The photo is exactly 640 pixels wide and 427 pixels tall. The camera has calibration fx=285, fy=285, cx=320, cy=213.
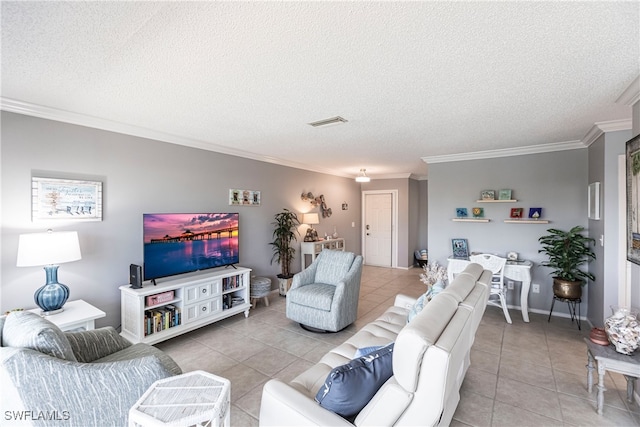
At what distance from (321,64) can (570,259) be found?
3.76m

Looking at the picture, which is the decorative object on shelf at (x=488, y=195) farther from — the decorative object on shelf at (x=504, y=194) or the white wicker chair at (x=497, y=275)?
the white wicker chair at (x=497, y=275)

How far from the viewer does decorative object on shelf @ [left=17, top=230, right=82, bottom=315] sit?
2201 mm

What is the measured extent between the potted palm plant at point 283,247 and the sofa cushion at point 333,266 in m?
1.06

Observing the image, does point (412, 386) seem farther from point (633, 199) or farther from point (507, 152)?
point (507, 152)

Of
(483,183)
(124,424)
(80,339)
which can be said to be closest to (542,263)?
(483,183)

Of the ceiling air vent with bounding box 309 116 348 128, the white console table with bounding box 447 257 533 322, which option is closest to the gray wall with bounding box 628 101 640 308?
the white console table with bounding box 447 257 533 322

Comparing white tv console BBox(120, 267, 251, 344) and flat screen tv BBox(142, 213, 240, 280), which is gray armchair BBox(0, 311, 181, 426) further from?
flat screen tv BBox(142, 213, 240, 280)

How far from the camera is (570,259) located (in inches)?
136

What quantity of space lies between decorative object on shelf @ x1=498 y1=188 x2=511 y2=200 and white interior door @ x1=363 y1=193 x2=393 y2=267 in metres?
3.01

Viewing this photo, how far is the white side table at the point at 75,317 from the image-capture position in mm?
2230

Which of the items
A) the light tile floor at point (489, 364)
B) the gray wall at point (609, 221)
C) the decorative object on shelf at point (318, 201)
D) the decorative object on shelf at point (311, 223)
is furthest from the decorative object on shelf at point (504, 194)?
→ the decorative object on shelf at point (318, 201)

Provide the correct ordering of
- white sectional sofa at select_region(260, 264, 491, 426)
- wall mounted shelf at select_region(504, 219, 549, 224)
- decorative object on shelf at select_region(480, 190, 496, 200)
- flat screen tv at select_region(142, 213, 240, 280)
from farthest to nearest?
decorative object on shelf at select_region(480, 190, 496, 200) → wall mounted shelf at select_region(504, 219, 549, 224) → flat screen tv at select_region(142, 213, 240, 280) → white sectional sofa at select_region(260, 264, 491, 426)

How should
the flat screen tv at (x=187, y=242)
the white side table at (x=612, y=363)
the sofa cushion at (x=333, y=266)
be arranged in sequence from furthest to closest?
the sofa cushion at (x=333, y=266), the flat screen tv at (x=187, y=242), the white side table at (x=612, y=363)

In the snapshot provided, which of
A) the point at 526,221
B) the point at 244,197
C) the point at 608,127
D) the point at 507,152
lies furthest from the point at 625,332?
the point at 244,197
